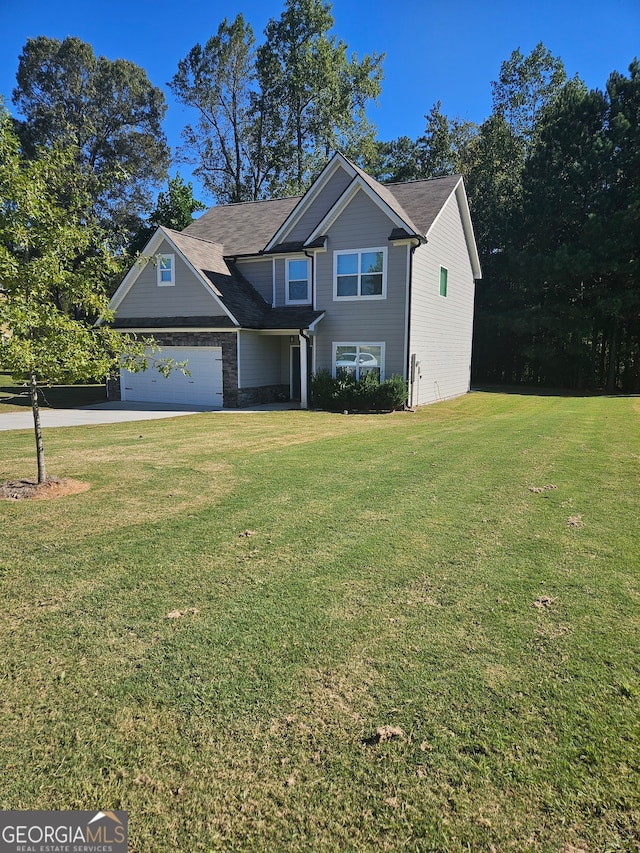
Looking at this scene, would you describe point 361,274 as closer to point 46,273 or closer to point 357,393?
point 357,393

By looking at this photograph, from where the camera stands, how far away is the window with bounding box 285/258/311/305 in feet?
61.9

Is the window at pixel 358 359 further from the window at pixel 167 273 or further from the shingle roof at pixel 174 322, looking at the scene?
the window at pixel 167 273

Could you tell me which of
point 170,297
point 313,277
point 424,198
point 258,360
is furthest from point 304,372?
point 424,198

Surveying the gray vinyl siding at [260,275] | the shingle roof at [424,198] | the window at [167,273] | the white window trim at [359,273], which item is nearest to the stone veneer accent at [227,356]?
the window at [167,273]

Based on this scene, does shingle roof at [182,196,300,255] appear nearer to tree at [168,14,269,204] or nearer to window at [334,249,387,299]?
window at [334,249,387,299]

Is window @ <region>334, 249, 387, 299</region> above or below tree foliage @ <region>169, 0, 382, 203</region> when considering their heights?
below

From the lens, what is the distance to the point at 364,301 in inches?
667

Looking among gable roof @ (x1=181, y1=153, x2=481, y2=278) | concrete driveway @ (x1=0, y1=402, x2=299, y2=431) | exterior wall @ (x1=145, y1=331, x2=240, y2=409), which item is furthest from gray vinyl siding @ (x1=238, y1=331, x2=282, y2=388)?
gable roof @ (x1=181, y1=153, x2=481, y2=278)

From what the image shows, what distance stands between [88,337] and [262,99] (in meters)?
36.9

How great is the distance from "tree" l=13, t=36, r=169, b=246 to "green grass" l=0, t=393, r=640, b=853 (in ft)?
111

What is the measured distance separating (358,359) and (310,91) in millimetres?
27041

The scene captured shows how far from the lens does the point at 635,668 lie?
3012 mm

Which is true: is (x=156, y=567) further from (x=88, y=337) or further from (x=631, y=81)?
(x=631, y=81)

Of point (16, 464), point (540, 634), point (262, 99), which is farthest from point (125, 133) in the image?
point (540, 634)
